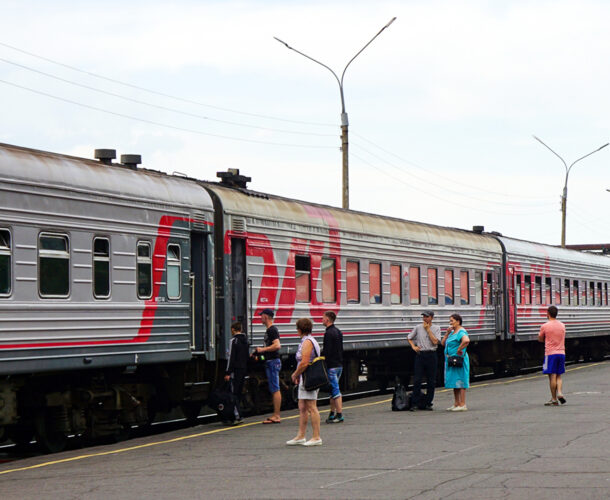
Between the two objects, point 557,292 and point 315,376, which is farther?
point 557,292

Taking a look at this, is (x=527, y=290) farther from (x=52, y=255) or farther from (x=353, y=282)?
(x=52, y=255)

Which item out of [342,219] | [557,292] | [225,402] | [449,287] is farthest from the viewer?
[557,292]

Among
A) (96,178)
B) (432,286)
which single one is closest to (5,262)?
(96,178)

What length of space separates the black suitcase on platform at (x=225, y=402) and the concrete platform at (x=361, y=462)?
0.69 feet

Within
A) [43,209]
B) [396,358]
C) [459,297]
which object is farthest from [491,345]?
[43,209]

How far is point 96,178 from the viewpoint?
15922 mm

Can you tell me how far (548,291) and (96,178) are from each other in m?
22.7

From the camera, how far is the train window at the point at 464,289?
2931cm

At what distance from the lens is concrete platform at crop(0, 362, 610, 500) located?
1093 centimetres

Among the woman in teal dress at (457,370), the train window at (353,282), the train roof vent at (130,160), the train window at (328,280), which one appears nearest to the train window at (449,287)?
the train window at (353,282)

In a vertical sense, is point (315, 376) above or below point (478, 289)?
below

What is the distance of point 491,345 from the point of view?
105 feet

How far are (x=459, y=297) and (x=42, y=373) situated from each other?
15588mm

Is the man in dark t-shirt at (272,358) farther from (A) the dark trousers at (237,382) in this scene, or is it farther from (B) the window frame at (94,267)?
(B) the window frame at (94,267)
